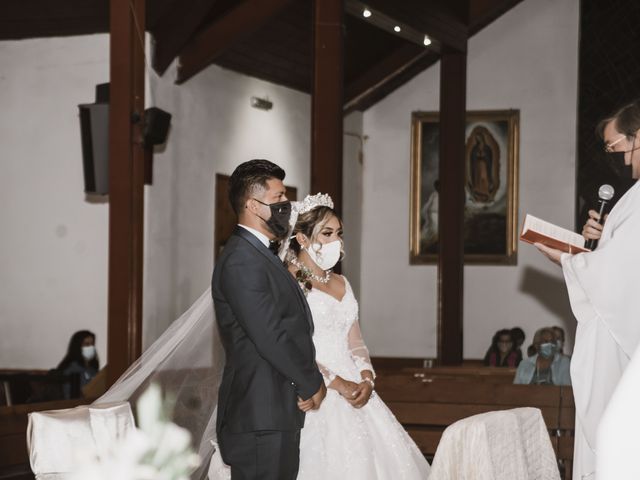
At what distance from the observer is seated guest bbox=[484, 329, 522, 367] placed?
34.6 feet

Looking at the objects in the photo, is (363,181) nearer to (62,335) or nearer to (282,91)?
(282,91)

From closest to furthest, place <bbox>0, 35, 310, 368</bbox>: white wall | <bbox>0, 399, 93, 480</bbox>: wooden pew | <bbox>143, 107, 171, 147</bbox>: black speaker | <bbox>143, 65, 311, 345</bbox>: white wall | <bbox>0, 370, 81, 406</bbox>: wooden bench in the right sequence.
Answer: <bbox>0, 399, 93, 480</bbox>: wooden pew < <bbox>143, 107, 171, 147</bbox>: black speaker < <bbox>0, 370, 81, 406</bbox>: wooden bench < <bbox>143, 65, 311, 345</bbox>: white wall < <bbox>0, 35, 310, 368</bbox>: white wall

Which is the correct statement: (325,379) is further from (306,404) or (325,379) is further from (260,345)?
(260,345)

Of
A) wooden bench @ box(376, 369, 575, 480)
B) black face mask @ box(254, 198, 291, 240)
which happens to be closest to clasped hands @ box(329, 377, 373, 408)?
black face mask @ box(254, 198, 291, 240)

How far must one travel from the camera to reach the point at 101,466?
3178 millimetres

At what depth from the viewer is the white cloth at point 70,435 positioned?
3.05 metres

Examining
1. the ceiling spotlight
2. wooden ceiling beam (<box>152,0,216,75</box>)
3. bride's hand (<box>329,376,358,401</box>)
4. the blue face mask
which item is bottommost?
the blue face mask

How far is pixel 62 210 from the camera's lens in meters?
9.05

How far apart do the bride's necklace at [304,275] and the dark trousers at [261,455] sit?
1.06 meters

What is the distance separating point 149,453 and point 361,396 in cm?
95

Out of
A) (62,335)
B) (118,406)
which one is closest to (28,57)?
(62,335)

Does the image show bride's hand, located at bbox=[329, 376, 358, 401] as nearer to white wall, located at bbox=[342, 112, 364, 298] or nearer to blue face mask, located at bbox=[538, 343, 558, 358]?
blue face mask, located at bbox=[538, 343, 558, 358]

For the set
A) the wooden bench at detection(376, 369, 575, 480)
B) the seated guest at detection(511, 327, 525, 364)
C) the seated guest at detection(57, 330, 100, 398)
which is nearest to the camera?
the wooden bench at detection(376, 369, 575, 480)

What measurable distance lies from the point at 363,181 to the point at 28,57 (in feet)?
16.2
